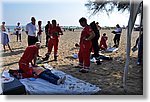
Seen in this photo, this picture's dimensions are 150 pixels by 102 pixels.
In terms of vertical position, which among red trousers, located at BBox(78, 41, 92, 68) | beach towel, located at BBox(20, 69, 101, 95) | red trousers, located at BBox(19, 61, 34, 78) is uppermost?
red trousers, located at BBox(78, 41, 92, 68)

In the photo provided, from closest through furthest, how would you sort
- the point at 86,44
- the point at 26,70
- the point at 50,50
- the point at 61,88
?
the point at 61,88
the point at 26,70
the point at 86,44
the point at 50,50

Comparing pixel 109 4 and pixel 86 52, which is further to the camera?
pixel 86 52

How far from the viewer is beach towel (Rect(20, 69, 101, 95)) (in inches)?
93.9

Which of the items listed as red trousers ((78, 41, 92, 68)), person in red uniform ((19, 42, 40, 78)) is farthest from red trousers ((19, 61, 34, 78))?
red trousers ((78, 41, 92, 68))

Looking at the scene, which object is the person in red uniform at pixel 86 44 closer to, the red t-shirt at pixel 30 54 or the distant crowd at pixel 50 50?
the distant crowd at pixel 50 50

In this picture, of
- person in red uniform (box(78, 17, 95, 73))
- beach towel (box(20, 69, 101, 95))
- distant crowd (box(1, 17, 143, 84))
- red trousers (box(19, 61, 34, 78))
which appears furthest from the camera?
person in red uniform (box(78, 17, 95, 73))

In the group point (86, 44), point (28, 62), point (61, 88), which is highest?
point (86, 44)

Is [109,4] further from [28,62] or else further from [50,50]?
[50,50]

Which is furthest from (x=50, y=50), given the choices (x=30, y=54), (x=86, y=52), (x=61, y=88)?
(x=61, y=88)

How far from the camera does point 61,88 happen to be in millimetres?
2514

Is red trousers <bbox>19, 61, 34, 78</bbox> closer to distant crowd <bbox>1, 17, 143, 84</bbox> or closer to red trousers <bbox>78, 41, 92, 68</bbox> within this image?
distant crowd <bbox>1, 17, 143, 84</bbox>

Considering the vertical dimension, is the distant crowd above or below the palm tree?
below

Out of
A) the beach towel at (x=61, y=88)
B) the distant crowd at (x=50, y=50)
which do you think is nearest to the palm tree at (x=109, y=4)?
the distant crowd at (x=50, y=50)

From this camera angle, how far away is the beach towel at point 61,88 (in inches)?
93.9
